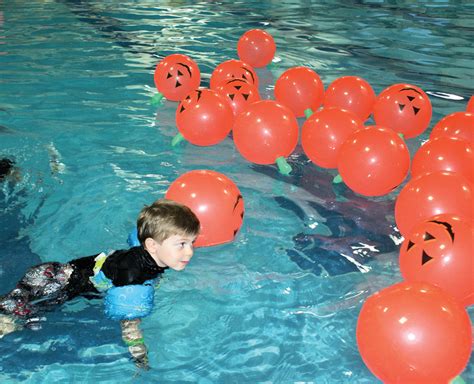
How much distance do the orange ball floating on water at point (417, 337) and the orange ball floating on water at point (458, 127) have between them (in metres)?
2.43

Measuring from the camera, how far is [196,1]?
46.2 ft

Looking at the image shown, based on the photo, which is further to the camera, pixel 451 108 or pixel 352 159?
pixel 451 108

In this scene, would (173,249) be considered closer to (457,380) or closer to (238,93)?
(457,380)


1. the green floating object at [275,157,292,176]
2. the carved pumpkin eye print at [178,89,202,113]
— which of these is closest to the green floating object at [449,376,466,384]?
the green floating object at [275,157,292,176]

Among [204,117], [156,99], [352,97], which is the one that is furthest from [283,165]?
[156,99]

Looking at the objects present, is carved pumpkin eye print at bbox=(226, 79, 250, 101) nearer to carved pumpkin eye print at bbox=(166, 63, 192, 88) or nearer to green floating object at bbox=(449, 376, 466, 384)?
carved pumpkin eye print at bbox=(166, 63, 192, 88)

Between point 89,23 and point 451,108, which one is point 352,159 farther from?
point 89,23

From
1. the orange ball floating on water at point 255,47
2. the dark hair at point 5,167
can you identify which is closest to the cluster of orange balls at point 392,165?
the dark hair at point 5,167

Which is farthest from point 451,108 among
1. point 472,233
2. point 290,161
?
point 472,233

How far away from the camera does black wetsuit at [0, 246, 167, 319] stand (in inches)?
113

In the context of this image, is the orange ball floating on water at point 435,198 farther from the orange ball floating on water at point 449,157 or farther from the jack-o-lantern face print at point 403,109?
the jack-o-lantern face print at point 403,109

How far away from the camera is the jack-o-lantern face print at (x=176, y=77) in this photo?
237 inches

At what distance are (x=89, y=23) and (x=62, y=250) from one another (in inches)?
321

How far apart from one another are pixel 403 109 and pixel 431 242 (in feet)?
7.68
